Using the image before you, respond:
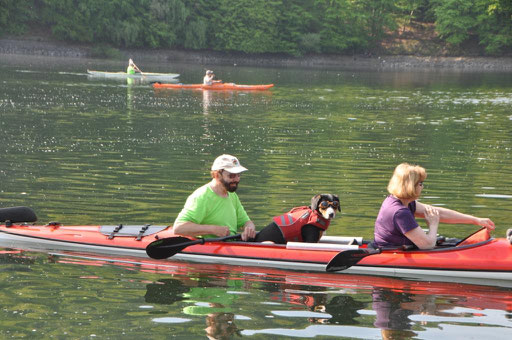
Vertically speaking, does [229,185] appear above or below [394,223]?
above

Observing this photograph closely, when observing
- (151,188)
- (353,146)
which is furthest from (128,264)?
(353,146)

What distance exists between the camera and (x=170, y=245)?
938 centimetres

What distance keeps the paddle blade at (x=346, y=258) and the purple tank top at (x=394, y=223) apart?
24cm

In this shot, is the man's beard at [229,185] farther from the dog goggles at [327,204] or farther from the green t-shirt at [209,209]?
the dog goggles at [327,204]

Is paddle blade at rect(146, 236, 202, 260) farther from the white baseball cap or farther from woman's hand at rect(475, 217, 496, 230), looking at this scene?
woman's hand at rect(475, 217, 496, 230)

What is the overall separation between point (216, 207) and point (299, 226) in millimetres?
1009

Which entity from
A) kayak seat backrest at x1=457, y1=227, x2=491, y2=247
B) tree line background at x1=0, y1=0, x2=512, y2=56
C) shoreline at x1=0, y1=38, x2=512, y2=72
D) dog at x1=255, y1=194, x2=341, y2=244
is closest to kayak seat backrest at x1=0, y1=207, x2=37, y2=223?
dog at x1=255, y1=194, x2=341, y2=244

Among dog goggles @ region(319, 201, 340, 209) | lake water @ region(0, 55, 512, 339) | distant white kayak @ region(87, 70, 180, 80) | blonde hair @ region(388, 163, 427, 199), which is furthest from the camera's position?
distant white kayak @ region(87, 70, 180, 80)

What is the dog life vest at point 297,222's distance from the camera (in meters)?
9.15

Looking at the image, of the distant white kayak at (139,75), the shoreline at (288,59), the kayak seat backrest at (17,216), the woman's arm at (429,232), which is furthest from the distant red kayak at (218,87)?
the shoreline at (288,59)

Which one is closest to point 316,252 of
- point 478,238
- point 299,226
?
point 299,226

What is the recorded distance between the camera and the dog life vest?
30.0 feet

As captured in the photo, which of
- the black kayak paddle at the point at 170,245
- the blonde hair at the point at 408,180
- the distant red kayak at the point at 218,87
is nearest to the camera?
the blonde hair at the point at 408,180

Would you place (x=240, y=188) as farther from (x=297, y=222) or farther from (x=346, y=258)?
(x=346, y=258)
